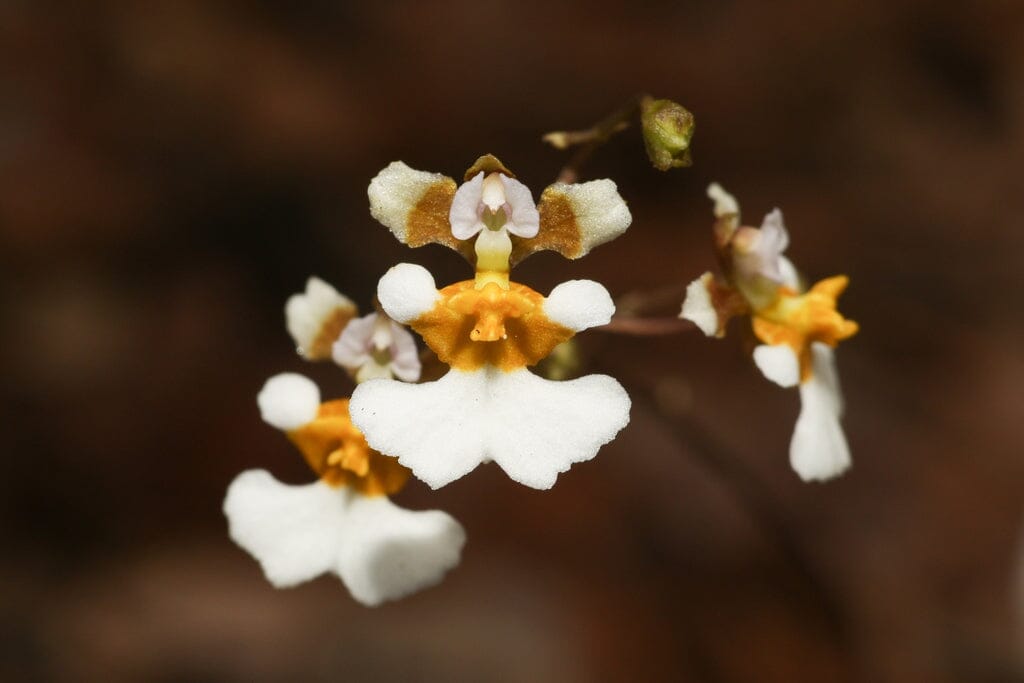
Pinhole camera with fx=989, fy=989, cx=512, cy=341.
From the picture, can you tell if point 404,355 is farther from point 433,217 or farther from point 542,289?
point 542,289

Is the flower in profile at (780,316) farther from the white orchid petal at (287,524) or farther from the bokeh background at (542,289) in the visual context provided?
the bokeh background at (542,289)

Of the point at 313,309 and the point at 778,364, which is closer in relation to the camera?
the point at 778,364

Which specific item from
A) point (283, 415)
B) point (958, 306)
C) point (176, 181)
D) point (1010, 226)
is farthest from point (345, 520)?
point (1010, 226)

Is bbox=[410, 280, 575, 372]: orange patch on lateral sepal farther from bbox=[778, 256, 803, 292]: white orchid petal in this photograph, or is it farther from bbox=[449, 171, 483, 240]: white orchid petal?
bbox=[778, 256, 803, 292]: white orchid petal

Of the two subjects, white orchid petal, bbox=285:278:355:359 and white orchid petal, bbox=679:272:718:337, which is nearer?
white orchid petal, bbox=679:272:718:337

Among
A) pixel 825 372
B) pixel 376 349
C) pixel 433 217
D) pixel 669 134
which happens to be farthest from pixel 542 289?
pixel 669 134

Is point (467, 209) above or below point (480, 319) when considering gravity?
above

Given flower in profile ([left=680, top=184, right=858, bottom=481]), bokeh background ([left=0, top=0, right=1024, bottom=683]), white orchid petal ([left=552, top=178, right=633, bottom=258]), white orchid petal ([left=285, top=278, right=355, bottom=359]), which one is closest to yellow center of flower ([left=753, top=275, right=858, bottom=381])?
flower in profile ([left=680, top=184, right=858, bottom=481])
